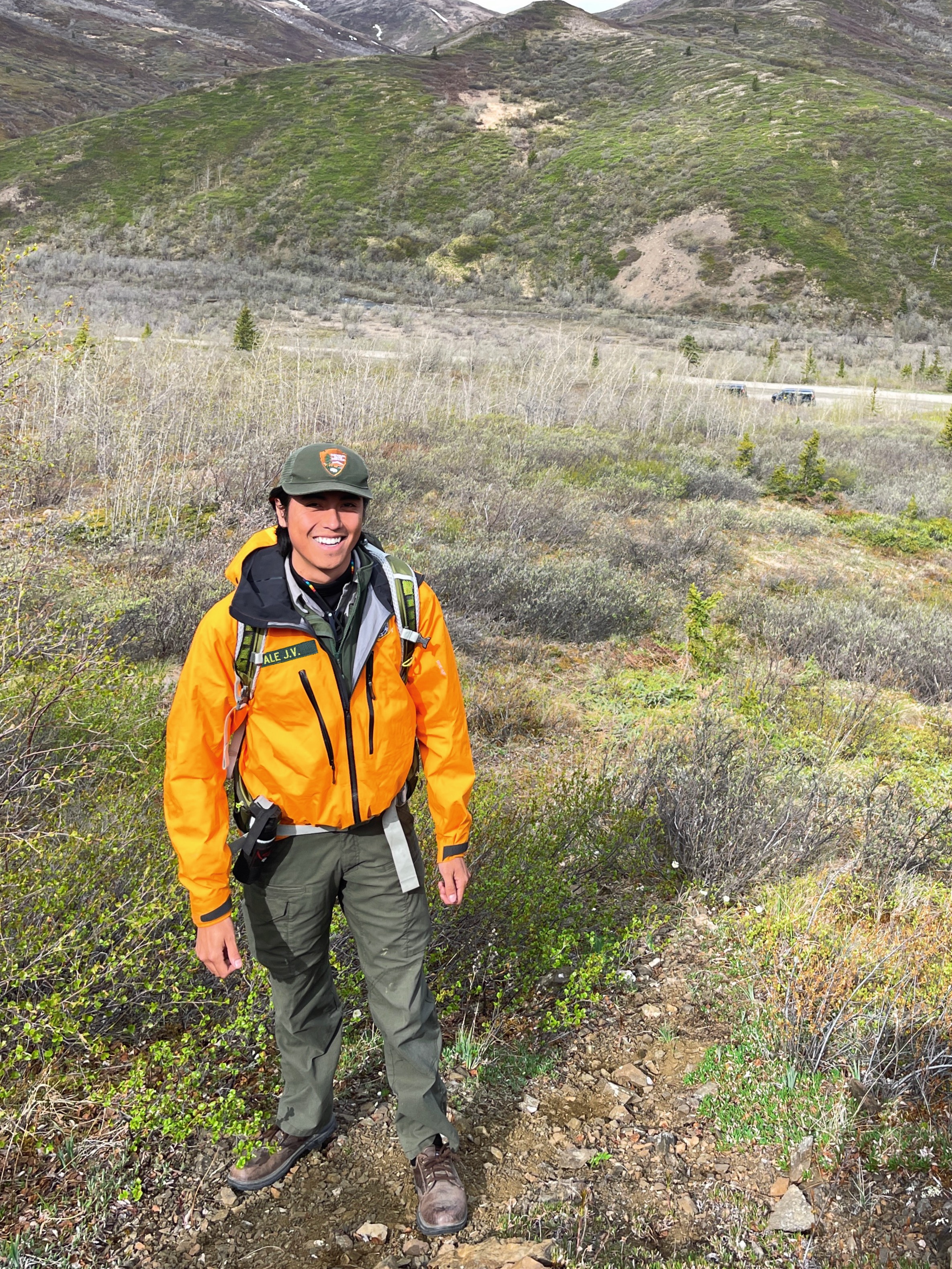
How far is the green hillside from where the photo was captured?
41.8 meters

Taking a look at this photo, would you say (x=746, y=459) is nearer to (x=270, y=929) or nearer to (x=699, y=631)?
(x=699, y=631)

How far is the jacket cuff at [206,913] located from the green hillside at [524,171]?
139ft

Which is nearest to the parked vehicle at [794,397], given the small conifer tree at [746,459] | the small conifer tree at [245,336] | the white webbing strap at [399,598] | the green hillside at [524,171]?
the small conifer tree at [746,459]

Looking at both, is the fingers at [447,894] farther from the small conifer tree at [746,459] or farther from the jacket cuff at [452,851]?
the small conifer tree at [746,459]

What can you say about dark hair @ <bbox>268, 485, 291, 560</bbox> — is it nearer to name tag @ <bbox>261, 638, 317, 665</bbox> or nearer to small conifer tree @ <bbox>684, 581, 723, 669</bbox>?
name tag @ <bbox>261, 638, 317, 665</bbox>

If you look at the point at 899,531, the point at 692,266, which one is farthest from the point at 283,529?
the point at 692,266

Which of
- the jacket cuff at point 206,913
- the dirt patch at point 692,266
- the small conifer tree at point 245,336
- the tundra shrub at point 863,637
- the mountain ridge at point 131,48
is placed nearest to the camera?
the jacket cuff at point 206,913

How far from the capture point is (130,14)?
436 feet

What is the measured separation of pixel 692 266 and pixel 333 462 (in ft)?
149

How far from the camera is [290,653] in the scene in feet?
5.70

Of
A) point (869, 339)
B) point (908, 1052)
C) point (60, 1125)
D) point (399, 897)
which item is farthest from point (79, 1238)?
point (869, 339)

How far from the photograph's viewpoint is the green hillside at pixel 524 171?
41844mm

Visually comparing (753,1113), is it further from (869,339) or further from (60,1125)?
(869,339)

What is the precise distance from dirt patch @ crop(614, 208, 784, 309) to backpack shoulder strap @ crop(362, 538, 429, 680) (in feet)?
137
